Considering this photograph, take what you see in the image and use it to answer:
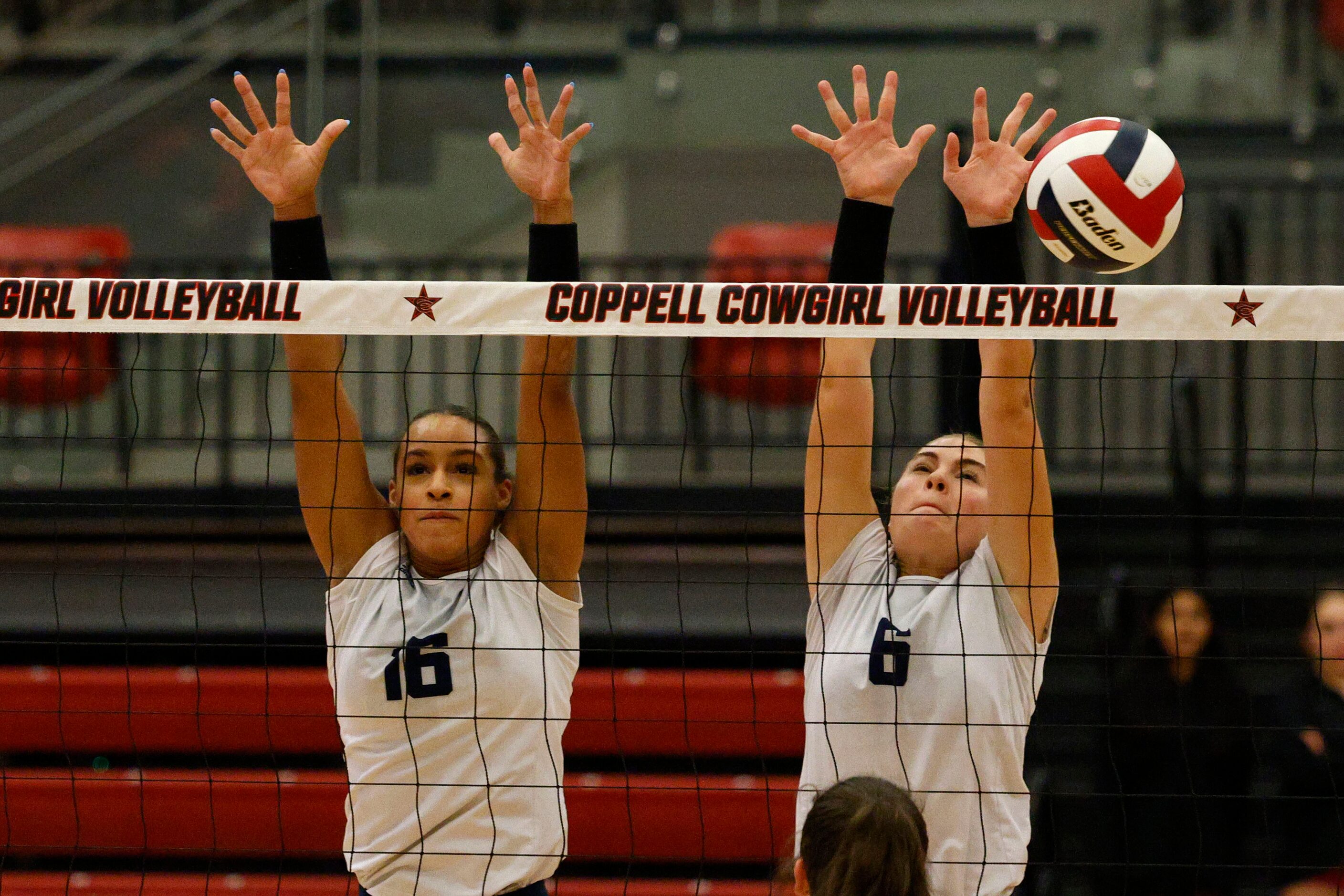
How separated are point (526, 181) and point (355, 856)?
4.75 ft

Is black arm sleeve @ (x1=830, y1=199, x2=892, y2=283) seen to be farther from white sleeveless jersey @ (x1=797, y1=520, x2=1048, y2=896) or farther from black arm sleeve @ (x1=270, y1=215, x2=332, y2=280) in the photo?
black arm sleeve @ (x1=270, y1=215, x2=332, y2=280)

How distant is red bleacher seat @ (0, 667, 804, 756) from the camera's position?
573 cm

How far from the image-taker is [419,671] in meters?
2.91

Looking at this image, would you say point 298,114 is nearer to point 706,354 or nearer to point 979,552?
point 706,354

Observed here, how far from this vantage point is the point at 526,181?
10.0ft

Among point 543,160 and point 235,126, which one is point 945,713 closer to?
point 543,160

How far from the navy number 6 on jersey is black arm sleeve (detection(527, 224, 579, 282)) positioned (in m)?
0.80

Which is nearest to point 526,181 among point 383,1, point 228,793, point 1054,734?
point 228,793

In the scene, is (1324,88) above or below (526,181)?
above

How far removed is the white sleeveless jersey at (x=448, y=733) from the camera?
9.32 ft

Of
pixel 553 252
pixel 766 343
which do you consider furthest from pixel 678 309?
pixel 766 343

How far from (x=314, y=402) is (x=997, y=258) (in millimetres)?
1484

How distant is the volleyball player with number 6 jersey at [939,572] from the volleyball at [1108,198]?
10 cm

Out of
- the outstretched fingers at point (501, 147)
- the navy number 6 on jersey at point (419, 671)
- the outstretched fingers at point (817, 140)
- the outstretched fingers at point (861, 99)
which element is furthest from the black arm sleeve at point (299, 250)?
the outstretched fingers at point (861, 99)
